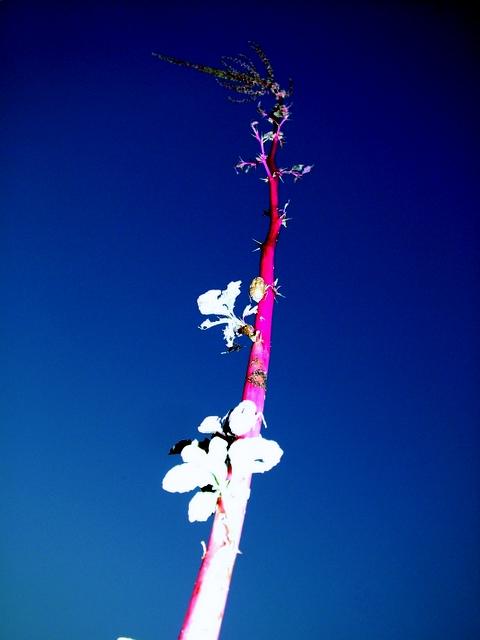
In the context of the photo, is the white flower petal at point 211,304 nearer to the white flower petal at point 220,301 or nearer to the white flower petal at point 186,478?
the white flower petal at point 220,301

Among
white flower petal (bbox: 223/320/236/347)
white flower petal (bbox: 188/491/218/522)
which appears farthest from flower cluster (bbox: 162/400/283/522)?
white flower petal (bbox: 223/320/236/347)

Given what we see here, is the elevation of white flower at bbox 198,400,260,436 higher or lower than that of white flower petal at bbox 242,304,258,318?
lower

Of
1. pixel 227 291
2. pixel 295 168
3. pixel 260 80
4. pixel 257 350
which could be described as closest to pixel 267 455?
pixel 257 350

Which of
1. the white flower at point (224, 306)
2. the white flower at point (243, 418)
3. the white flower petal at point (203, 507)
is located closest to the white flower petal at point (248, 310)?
the white flower at point (224, 306)

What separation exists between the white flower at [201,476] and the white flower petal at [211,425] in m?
0.08

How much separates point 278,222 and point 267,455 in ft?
3.10

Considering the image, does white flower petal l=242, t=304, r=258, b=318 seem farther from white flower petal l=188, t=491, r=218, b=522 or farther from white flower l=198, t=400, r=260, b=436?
white flower petal l=188, t=491, r=218, b=522

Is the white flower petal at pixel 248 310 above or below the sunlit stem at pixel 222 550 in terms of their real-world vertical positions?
above

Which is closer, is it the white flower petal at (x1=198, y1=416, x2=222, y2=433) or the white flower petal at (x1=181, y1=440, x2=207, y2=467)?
the white flower petal at (x1=181, y1=440, x2=207, y2=467)

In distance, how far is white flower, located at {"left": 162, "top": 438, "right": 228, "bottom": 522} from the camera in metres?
1.18

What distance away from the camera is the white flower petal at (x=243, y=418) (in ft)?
4.00

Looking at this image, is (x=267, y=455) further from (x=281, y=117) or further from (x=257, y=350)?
(x=281, y=117)

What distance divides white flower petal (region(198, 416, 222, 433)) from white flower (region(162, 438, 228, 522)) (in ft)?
0.28

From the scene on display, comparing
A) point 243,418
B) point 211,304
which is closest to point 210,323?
point 211,304
